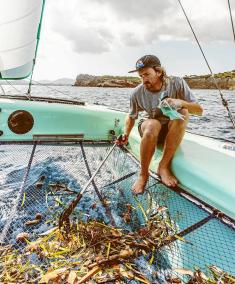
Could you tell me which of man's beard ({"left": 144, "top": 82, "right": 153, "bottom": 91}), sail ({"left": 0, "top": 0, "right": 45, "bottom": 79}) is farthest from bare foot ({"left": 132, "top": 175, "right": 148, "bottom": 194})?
sail ({"left": 0, "top": 0, "right": 45, "bottom": 79})

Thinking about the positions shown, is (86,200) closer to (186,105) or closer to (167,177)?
(167,177)

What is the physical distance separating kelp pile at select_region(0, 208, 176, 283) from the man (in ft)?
2.04

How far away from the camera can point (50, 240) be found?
86.7 inches

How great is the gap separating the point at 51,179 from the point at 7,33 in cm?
260

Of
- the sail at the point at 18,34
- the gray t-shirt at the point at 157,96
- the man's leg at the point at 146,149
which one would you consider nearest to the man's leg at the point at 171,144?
the man's leg at the point at 146,149

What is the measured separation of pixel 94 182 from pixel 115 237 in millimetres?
1205

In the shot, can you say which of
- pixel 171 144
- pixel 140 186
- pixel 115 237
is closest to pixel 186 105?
pixel 171 144

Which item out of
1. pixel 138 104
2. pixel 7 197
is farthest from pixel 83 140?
pixel 7 197

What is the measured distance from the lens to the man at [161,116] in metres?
2.81

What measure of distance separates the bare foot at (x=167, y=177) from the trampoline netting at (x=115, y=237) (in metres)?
0.10

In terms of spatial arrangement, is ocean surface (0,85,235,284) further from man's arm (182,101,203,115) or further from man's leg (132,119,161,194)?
man's arm (182,101,203,115)

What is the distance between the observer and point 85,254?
1.94m

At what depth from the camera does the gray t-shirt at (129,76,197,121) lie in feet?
10.1

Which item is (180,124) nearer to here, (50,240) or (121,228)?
(121,228)
